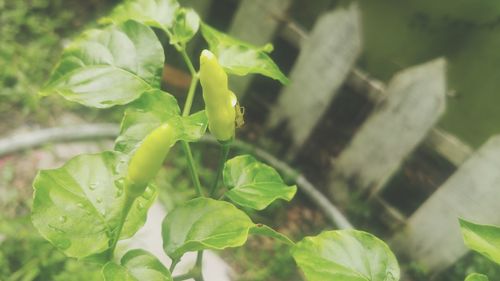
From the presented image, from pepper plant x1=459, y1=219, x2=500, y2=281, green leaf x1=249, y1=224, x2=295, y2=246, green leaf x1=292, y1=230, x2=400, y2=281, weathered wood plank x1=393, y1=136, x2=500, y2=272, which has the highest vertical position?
pepper plant x1=459, y1=219, x2=500, y2=281

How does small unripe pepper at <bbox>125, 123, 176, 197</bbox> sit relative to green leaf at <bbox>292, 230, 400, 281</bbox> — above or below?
above

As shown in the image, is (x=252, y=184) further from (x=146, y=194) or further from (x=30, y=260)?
(x=30, y=260)

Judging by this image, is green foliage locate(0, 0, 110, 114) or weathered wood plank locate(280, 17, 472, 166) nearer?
weathered wood plank locate(280, 17, 472, 166)

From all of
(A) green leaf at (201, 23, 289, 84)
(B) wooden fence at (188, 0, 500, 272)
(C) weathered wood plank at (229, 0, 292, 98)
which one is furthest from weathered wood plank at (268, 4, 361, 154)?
(A) green leaf at (201, 23, 289, 84)

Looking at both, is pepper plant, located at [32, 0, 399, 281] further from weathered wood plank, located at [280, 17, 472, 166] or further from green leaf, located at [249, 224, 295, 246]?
weathered wood plank, located at [280, 17, 472, 166]

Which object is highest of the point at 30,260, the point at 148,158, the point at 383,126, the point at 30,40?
the point at 148,158

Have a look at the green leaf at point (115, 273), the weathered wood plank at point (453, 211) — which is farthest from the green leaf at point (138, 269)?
the weathered wood plank at point (453, 211)

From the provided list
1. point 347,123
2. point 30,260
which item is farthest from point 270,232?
point 347,123

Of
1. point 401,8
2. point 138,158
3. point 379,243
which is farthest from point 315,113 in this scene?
point 138,158
